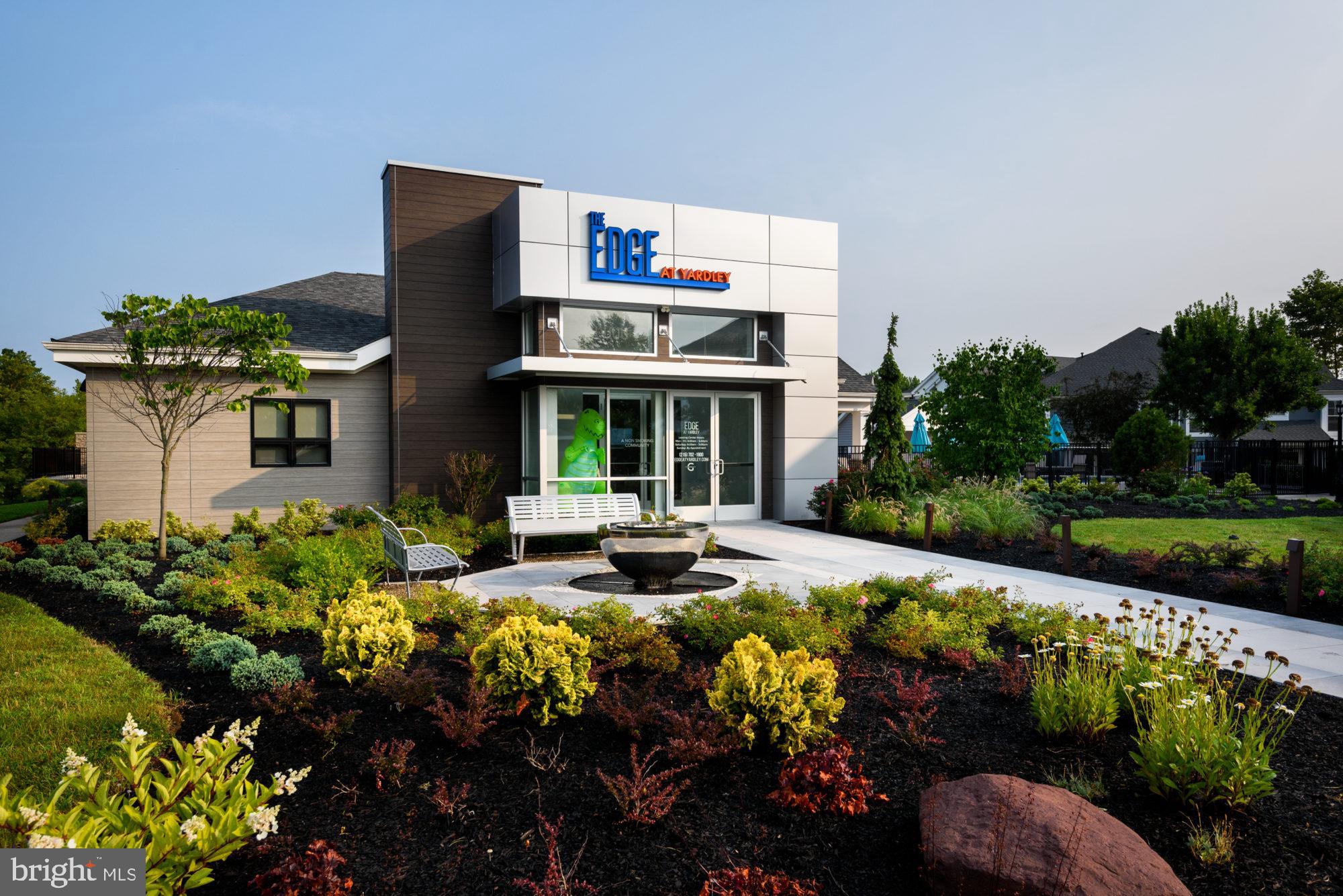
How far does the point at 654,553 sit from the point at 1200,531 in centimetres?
1083

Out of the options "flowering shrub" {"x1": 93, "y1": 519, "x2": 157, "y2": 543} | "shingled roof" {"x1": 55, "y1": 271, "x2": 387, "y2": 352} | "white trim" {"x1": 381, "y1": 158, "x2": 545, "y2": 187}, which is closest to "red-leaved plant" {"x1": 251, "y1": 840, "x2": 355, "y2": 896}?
"flowering shrub" {"x1": 93, "y1": 519, "x2": 157, "y2": 543}

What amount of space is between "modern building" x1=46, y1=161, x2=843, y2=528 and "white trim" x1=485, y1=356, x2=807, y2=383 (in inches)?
1.5

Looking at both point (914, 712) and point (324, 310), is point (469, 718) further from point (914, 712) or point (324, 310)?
point (324, 310)

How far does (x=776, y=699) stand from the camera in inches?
152

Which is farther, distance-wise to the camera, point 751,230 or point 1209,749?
point 751,230

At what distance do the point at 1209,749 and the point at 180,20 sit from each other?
532 inches

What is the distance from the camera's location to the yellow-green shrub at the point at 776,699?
12.6 ft

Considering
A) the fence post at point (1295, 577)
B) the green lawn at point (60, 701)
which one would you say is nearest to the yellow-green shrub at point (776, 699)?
the green lawn at point (60, 701)

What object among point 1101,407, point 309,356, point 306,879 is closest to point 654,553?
point 306,879

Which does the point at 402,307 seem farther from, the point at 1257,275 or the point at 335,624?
the point at 1257,275

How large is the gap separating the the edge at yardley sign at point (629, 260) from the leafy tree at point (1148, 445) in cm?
1289

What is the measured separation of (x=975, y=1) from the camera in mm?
9852

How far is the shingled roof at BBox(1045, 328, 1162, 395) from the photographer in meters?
41.7

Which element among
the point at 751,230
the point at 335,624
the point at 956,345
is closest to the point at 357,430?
the point at 751,230
